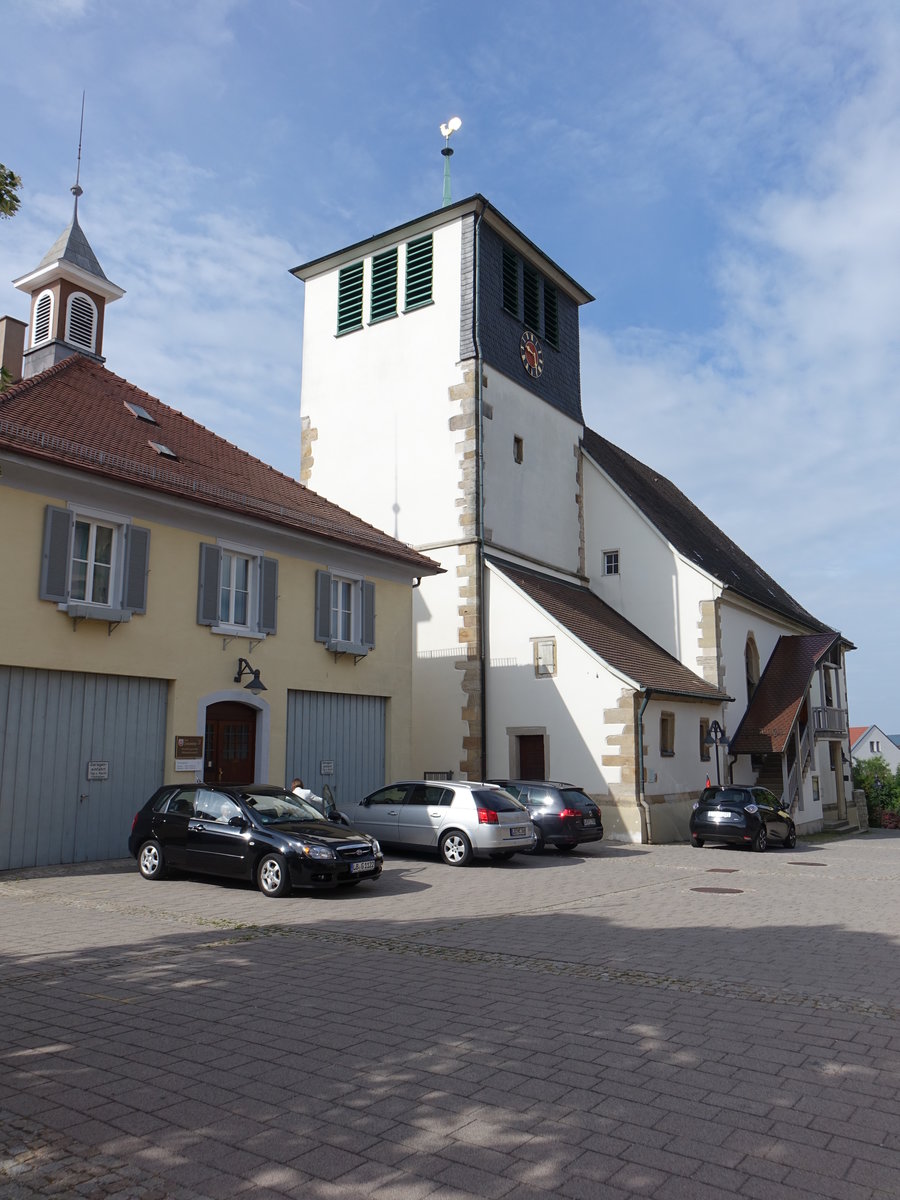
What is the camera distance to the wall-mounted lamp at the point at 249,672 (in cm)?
1781

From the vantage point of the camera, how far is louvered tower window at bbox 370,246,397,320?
28.9 metres

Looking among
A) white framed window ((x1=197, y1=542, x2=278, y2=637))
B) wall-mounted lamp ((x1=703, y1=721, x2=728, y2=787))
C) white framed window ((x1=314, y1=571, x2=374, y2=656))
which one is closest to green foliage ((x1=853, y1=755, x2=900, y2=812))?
wall-mounted lamp ((x1=703, y1=721, x2=728, y2=787))

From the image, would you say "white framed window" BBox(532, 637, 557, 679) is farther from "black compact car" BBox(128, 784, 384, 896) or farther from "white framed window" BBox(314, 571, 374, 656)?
"black compact car" BBox(128, 784, 384, 896)

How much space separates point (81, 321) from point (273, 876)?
51.6ft

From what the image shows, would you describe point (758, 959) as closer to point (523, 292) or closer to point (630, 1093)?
point (630, 1093)

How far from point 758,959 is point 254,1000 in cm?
462

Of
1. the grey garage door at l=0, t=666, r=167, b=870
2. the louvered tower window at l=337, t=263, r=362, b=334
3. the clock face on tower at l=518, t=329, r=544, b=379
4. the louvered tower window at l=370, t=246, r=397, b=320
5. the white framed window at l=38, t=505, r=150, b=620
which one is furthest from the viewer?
the louvered tower window at l=337, t=263, r=362, b=334

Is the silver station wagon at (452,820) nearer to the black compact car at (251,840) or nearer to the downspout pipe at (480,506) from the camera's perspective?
the black compact car at (251,840)

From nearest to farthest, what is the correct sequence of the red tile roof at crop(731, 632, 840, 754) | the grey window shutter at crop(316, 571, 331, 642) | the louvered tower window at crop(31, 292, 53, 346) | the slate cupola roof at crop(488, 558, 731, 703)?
the grey window shutter at crop(316, 571, 331, 642), the louvered tower window at crop(31, 292, 53, 346), the slate cupola roof at crop(488, 558, 731, 703), the red tile roof at crop(731, 632, 840, 754)

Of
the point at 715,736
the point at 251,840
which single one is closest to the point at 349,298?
the point at 715,736

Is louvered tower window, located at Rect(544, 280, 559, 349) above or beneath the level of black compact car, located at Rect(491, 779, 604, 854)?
above

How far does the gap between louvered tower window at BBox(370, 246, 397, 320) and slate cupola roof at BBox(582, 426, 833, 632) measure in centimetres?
764

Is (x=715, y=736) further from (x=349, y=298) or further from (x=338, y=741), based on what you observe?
(x=349, y=298)

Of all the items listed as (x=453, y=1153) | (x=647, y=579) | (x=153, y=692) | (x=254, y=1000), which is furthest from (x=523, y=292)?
(x=453, y=1153)
